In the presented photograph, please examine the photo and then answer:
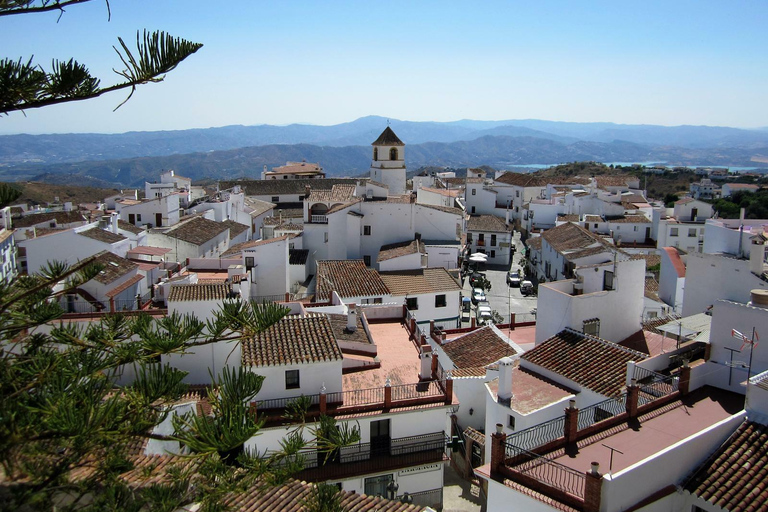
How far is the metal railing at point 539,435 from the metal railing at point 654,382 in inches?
73.5

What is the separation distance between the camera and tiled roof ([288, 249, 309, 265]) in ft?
99.6

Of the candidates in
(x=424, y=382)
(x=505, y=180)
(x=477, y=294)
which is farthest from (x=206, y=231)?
(x=505, y=180)

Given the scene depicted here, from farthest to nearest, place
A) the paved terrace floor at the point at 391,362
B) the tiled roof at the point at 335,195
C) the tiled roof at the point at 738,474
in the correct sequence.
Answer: the tiled roof at the point at 335,195 → the paved terrace floor at the point at 391,362 → the tiled roof at the point at 738,474

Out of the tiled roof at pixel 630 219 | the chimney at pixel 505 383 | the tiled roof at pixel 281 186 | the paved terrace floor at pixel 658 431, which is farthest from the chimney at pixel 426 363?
the tiled roof at pixel 281 186

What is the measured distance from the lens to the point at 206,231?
114 feet

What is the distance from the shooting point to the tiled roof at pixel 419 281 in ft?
78.3

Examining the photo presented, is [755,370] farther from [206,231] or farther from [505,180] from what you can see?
[505,180]

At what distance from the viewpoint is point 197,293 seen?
1605cm

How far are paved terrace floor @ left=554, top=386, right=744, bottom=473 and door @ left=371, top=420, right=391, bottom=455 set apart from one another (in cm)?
498

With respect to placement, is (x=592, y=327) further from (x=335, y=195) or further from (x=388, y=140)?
(x=388, y=140)

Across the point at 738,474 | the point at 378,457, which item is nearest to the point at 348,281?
the point at 378,457

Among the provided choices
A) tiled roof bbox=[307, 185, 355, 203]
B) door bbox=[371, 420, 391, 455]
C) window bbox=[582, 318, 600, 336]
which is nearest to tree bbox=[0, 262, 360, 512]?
door bbox=[371, 420, 391, 455]

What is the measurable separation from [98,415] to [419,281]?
67.5 feet

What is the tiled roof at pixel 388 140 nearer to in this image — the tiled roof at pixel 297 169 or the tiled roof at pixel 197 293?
the tiled roof at pixel 197 293
